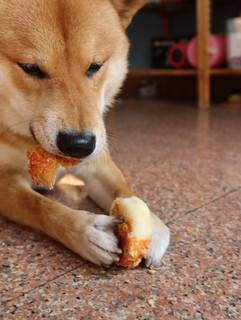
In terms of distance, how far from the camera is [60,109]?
0.98 meters

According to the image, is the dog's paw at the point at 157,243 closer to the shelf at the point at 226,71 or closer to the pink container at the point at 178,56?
the shelf at the point at 226,71

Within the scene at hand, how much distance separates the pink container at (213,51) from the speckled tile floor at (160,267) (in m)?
1.82

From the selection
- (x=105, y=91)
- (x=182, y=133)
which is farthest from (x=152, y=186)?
(x=182, y=133)

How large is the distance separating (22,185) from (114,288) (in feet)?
1.46

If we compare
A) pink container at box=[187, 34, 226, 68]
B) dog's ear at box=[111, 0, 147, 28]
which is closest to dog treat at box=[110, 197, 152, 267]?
dog's ear at box=[111, 0, 147, 28]

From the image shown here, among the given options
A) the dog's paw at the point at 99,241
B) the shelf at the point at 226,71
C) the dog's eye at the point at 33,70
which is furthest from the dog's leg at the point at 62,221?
Answer: the shelf at the point at 226,71

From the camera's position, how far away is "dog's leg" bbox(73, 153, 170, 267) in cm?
91

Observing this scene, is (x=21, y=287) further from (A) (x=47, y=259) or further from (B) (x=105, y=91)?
(B) (x=105, y=91)

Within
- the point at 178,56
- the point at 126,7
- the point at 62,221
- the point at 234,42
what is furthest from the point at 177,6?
the point at 62,221

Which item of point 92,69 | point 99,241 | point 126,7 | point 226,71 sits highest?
point 126,7

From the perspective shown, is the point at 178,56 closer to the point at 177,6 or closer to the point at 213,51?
the point at 213,51

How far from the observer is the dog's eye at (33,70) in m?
1.05

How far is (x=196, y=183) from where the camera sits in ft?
4.55

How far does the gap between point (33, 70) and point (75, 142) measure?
265 mm
